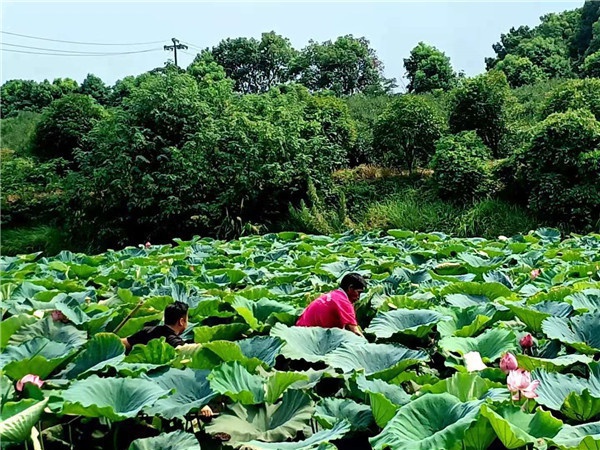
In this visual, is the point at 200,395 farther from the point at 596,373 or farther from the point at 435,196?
the point at 435,196

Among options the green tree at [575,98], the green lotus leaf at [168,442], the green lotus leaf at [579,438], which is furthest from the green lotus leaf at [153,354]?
the green tree at [575,98]

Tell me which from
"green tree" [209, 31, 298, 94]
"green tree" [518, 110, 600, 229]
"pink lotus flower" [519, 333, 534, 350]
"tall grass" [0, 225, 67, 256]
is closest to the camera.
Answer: "pink lotus flower" [519, 333, 534, 350]

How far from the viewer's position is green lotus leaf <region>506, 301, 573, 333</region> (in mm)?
2184

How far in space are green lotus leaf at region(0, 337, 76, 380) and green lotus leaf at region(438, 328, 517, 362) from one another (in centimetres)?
116

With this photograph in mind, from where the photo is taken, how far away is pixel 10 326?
84.2 inches

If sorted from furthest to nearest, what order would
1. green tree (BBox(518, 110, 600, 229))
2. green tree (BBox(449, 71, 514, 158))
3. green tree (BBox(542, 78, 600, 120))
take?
green tree (BBox(449, 71, 514, 158)) < green tree (BBox(542, 78, 600, 120)) < green tree (BBox(518, 110, 600, 229))

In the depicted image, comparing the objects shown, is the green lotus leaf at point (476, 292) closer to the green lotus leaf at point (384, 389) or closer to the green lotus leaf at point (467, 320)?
the green lotus leaf at point (467, 320)

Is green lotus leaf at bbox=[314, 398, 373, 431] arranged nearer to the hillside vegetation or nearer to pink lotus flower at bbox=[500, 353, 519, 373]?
Answer: pink lotus flower at bbox=[500, 353, 519, 373]

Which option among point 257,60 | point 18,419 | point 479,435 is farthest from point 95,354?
point 257,60

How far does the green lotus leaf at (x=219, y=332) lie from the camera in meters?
2.17

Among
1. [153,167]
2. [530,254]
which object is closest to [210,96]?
[153,167]

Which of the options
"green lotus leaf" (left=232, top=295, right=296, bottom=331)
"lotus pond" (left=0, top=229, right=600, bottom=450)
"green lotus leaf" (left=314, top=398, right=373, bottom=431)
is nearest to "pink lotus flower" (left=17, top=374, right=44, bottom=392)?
"lotus pond" (left=0, top=229, right=600, bottom=450)

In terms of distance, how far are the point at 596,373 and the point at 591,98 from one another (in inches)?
386

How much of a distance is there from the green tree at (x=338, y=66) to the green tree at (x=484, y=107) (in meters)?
12.3
